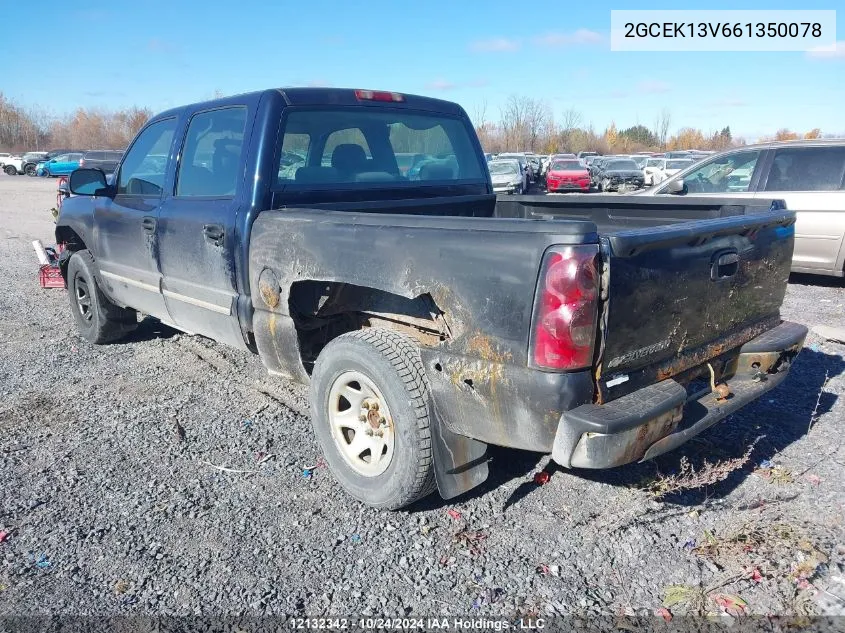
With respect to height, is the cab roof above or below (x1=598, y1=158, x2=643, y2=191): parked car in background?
above

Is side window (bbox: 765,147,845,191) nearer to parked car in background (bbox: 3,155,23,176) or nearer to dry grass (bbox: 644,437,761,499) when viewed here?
dry grass (bbox: 644,437,761,499)

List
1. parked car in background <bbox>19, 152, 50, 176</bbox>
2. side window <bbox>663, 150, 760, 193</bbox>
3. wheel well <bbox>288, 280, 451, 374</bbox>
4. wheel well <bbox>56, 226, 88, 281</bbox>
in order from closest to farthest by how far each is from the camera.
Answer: wheel well <bbox>288, 280, 451, 374</bbox> < wheel well <bbox>56, 226, 88, 281</bbox> < side window <bbox>663, 150, 760, 193</bbox> < parked car in background <bbox>19, 152, 50, 176</bbox>

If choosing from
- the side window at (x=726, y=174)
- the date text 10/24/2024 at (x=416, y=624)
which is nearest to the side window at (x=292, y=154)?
the date text 10/24/2024 at (x=416, y=624)

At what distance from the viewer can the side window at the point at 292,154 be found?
3797mm

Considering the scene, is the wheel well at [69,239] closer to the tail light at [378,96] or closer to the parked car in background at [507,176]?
the tail light at [378,96]

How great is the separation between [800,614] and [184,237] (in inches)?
147

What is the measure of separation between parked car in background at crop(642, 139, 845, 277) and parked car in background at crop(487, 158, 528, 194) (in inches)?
550

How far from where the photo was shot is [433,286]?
2.75m

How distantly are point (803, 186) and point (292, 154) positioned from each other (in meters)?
6.63

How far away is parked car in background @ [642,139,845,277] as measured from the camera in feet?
25.2

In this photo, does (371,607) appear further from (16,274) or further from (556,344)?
(16,274)

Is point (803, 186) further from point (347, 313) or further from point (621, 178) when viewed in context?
point (621, 178)

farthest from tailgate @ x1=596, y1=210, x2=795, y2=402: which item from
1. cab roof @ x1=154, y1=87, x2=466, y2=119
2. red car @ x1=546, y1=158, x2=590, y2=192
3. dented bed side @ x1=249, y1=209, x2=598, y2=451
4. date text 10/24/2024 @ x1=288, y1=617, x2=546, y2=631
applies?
red car @ x1=546, y1=158, x2=590, y2=192

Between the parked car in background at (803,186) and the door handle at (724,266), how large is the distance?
5353mm
